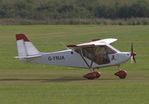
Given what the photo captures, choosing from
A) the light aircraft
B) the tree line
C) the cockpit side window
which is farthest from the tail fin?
the tree line

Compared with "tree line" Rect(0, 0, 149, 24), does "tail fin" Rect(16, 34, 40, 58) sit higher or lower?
higher

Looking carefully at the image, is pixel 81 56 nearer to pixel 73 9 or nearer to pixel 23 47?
pixel 23 47

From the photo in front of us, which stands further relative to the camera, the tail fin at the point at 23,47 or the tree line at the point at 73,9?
the tree line at the point at 73,9

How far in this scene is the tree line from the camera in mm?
107625

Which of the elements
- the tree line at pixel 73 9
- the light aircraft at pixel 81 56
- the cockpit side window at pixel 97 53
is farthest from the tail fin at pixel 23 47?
the tree line at pixel 73 9

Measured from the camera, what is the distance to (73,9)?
115m

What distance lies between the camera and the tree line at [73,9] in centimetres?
10762

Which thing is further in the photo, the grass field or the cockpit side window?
the cockpit side window

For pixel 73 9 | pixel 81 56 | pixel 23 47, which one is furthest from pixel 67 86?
pixel 73 9

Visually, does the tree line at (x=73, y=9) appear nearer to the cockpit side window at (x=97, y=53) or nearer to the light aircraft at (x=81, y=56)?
the light aircraft at (x=81, y=56)

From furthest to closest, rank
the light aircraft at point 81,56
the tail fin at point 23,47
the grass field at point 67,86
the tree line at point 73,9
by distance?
1. the tree line at point 73,9
2. the tail fin at point 23,47
3. the light aircraft at point 81,56
4. the grass field at point 67,86

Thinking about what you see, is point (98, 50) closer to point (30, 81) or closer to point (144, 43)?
point (30, 81)

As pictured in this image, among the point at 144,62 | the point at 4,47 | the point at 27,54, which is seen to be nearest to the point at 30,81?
the point at 27,54

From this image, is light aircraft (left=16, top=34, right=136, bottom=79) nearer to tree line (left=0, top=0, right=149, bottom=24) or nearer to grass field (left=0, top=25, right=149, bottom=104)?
grass field (left=0, top=25, right=149, bottom=104)
